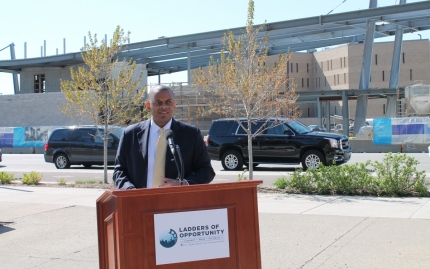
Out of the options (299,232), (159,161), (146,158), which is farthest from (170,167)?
(299,232)

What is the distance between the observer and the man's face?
3914 millimetres

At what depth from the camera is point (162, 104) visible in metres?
3.93

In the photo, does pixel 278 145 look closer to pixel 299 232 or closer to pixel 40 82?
pixel 299 232

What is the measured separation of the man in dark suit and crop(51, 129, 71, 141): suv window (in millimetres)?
19141

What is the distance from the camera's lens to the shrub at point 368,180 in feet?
38.5

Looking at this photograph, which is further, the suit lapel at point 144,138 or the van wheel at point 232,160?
the van wheel at point 232,160

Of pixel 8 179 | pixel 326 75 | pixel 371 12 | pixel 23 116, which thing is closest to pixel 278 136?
pixel 8 179

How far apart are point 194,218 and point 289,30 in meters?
36.9

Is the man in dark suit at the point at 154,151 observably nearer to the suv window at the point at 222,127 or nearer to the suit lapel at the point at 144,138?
the suit lapel at the point at 144,138

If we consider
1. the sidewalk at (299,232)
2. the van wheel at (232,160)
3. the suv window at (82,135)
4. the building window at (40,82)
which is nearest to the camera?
the sidewalk at (299,232)

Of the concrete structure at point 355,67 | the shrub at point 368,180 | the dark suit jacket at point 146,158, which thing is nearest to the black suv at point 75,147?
the shrub at point 368,180

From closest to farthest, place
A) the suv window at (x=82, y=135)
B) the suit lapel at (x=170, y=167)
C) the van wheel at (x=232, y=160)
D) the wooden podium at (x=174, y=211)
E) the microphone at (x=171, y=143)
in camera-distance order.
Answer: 1. the wooden podium at (x=174, y=211)
2. the microphone at (x=171, y=143)
3. the suit lapel at (x=170, y=167)
4. the van wheel at (x=232, y=160)
5. the suv window at (x=82, y=135)

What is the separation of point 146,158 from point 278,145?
50.2ft

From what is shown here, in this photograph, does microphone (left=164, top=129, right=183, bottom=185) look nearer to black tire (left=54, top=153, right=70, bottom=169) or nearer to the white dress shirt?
the white dress shirt
